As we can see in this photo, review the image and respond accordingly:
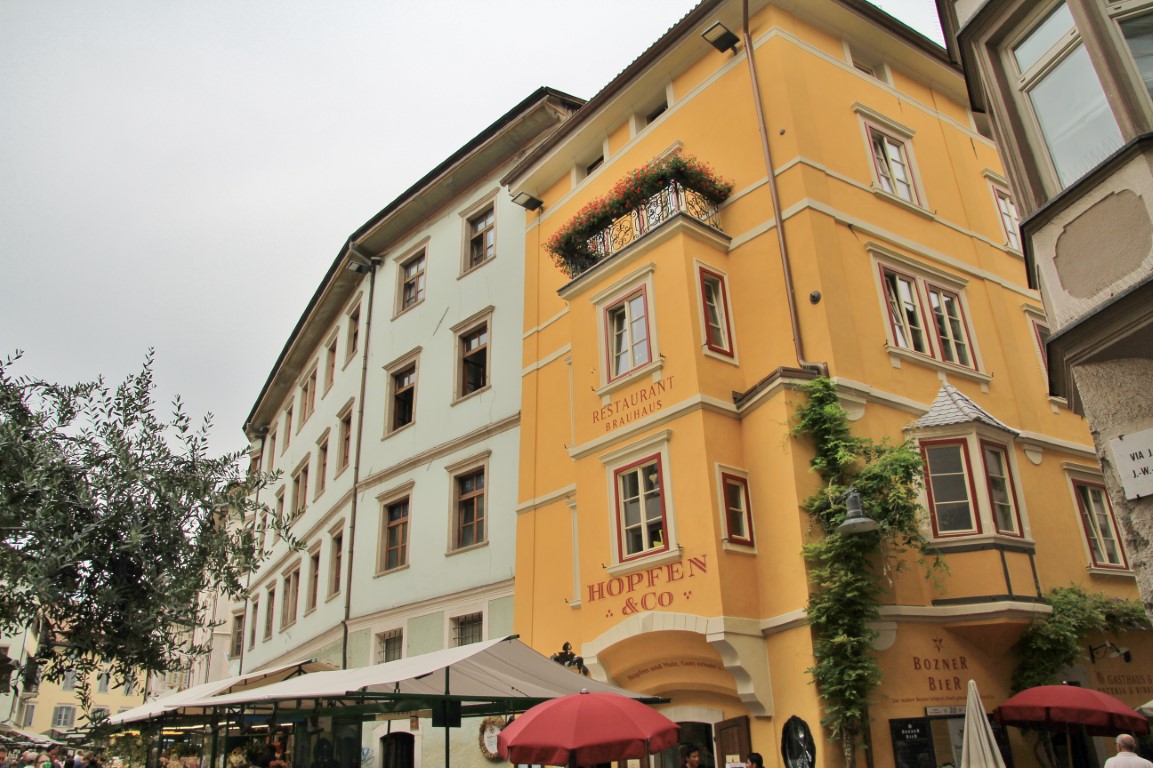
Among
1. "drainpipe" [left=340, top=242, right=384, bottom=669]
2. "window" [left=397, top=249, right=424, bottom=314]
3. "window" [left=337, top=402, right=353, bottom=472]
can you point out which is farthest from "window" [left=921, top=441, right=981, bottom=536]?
"window" [left=337, top=402, right=353, bottom=472]

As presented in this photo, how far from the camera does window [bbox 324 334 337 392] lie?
28344mm

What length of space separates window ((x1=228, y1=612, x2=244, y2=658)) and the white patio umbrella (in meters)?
30.5

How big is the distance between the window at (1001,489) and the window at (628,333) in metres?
5.22

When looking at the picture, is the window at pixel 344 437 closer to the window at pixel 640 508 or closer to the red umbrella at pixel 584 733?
the window at pixel 640 508

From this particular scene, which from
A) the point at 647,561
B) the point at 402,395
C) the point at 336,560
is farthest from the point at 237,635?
the point at 647,561

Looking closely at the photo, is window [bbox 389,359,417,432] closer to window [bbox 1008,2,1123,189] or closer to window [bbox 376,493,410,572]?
window [bbox 376,493,410,572]

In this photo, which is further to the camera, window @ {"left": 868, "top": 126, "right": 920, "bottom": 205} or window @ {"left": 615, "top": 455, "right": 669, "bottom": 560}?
window @ {"left": 868, "top": 126, "right": 920, "bottom": 205}

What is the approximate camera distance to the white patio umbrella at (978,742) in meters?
9.79

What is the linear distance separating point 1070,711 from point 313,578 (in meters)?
20.2

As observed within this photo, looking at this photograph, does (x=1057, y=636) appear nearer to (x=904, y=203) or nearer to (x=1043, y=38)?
(x=904, y=203)

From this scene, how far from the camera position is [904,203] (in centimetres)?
1573

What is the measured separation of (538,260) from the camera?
19547 millimetres

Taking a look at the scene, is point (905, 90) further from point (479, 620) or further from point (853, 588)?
point (479, 620)

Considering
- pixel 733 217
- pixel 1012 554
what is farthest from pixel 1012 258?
pixel 1012 554
